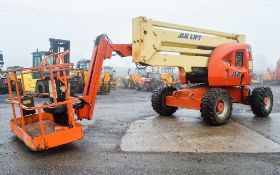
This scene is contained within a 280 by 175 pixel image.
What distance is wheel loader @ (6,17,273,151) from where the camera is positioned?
5938mm

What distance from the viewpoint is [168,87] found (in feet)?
31.8

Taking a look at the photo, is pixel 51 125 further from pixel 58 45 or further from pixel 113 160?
pixel 58 45

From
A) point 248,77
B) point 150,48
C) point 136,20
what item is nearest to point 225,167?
point 150,48

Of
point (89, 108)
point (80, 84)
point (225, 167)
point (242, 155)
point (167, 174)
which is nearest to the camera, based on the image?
point (167, 174)

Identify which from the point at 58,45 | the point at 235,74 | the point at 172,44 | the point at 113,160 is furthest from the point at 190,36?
the point at 58,45

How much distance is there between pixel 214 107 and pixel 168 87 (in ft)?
7.30

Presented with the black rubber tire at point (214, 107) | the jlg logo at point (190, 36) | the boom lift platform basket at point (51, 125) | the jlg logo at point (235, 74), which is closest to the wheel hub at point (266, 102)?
the jlg logo at point (235, 74)

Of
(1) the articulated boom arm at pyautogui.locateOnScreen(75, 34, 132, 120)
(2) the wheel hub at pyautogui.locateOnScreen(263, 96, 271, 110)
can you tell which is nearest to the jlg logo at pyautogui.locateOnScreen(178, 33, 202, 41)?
(1) the articulated boom arm at pyautogui.locateOnScreen(75, 34, 132, 120)

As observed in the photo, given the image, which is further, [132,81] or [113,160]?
[132,81]

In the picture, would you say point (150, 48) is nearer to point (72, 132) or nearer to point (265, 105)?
point (72, 132)

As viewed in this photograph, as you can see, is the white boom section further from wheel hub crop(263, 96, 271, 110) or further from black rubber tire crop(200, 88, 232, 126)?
wheel hub crop(263, 96, 271, 110)

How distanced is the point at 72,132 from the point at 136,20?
124 inches

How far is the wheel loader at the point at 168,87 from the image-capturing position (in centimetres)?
594

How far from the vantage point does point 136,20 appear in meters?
7.42
